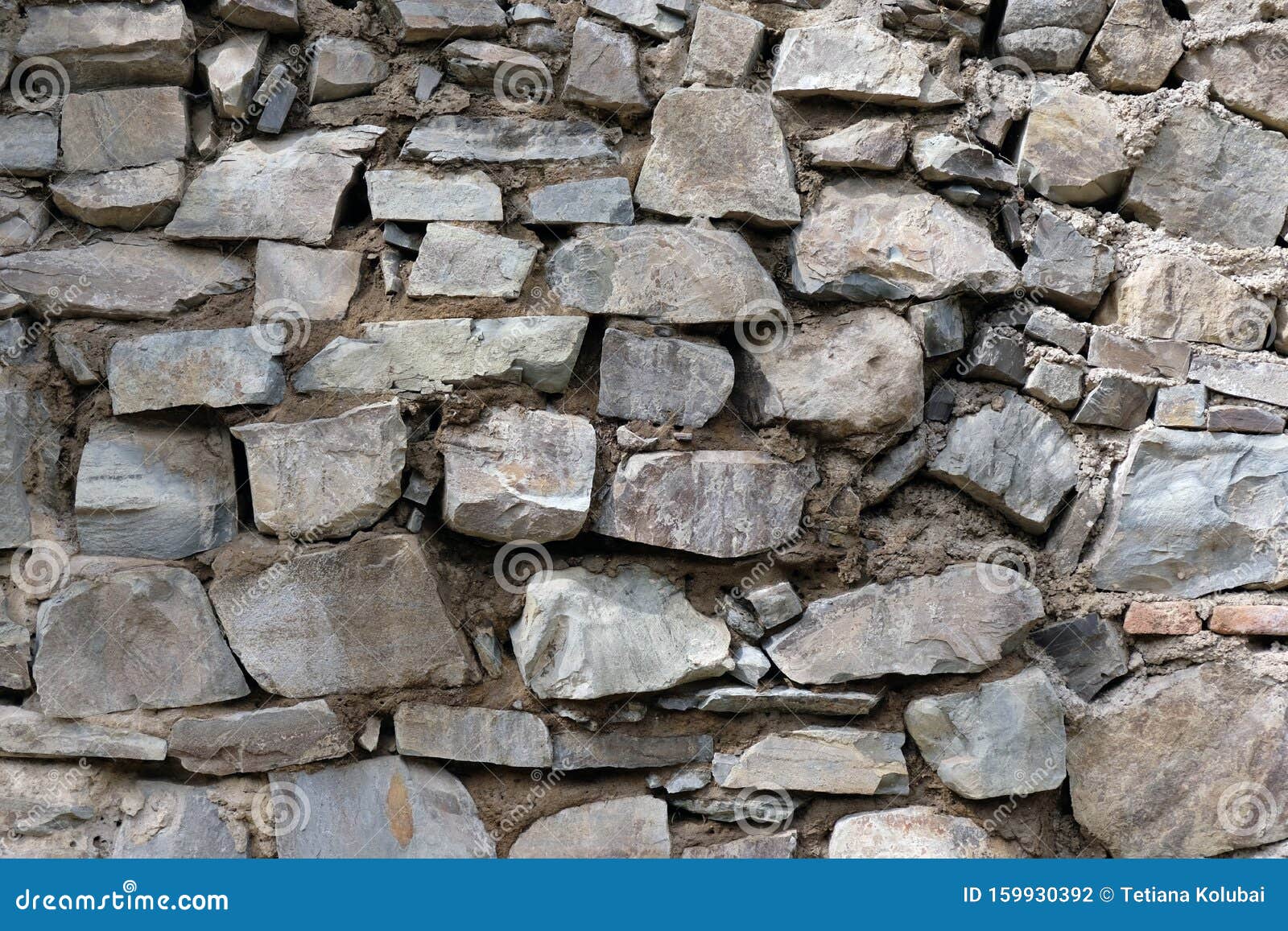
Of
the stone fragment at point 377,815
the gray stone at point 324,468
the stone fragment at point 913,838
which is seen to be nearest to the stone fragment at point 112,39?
the gray stone at point 324,468

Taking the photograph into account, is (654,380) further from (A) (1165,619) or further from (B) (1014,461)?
(A) (1165,619)

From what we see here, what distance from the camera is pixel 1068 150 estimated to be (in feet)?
9.27

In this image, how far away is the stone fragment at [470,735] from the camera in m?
2.52

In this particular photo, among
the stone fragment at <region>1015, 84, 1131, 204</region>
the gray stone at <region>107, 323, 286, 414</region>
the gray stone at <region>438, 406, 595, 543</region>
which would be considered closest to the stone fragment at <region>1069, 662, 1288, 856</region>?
the stone fragment at <region>1015, 84, 1131, 204</region>

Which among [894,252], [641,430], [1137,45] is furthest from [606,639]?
[1137,45]

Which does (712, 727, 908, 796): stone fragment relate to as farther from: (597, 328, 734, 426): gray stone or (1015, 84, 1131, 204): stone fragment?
(1015, 84, 1131, 204): stone fragment

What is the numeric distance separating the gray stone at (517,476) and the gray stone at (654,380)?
5.0 inches

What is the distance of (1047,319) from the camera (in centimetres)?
275

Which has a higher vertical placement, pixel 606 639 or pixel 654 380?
pixel 654 380

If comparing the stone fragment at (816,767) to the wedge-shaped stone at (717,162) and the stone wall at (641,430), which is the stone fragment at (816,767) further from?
the wedge-shaped stone at (717,162)

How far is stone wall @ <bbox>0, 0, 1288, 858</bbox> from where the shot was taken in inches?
99.0

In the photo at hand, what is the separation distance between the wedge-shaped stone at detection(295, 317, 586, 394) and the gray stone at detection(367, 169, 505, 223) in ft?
0.90

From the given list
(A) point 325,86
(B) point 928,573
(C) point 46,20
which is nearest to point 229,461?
(A) point 325,86

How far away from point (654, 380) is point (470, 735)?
0.92 m
